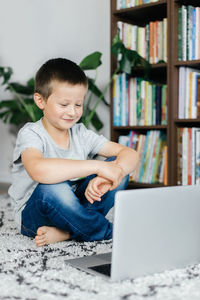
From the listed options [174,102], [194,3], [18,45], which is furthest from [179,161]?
[18,45]

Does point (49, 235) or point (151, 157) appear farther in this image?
point (151, 157)

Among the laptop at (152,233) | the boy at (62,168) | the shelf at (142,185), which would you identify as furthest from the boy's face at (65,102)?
the shelf at (142,185)

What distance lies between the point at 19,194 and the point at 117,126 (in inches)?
44.9

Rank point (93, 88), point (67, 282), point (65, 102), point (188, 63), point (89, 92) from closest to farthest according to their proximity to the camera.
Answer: point (67, 282) → point (65, 102) → point (188, 63) → point (93, 88) → point (89, 92)

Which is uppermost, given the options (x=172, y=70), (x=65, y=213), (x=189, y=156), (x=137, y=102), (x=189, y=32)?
(x=189, y=32)

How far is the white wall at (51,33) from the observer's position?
2.76 meters

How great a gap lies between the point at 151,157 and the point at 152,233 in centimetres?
144

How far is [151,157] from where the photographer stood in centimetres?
237

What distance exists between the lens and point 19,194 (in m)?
1.42

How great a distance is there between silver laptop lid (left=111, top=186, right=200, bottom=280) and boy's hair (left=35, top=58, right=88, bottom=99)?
54 centimetres

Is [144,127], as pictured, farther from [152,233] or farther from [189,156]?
[152,233]

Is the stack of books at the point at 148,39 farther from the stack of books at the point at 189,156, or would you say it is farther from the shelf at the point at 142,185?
the shelf at the point at 142,185

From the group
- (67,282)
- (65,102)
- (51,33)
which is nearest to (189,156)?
(65,102)

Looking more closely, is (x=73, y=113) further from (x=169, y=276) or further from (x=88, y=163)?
(x=169, y=276)
